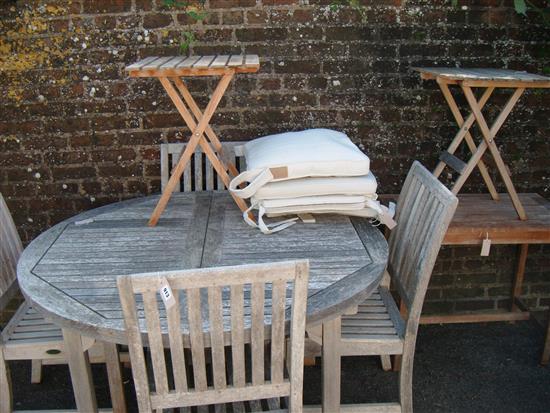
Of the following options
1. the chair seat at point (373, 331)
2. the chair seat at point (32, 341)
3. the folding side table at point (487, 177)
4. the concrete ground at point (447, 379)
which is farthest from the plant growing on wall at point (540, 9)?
the chair seat at point (32, 341)

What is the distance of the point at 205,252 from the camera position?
2328mm

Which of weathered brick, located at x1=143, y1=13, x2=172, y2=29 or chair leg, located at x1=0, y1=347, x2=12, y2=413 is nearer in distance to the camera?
chair leg, located at x1=0, y1=347, x2=12, y2=413

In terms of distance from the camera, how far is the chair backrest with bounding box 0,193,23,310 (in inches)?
98.3

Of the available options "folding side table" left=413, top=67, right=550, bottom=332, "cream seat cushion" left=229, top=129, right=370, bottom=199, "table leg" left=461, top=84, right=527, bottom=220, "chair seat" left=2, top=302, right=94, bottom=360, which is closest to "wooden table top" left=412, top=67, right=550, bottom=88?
"folding side table" left=413, top=67, right=550, bottom=332

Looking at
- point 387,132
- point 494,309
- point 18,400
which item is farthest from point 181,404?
point 494,309

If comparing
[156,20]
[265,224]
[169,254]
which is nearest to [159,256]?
[169,254]

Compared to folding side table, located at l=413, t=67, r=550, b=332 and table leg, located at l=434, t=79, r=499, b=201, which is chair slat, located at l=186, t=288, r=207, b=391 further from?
table leg, located at l=434, t=79, r=499, b=201

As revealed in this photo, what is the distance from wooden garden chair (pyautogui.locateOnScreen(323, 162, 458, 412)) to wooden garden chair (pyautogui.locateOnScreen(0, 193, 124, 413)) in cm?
106

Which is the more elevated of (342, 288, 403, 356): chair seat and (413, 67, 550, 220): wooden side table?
(413, 67, 550, 220): wooden side table

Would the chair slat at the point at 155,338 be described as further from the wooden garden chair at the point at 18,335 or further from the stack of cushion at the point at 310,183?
the stack of cushion at the point at 310,183

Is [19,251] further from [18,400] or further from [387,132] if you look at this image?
[387,132]

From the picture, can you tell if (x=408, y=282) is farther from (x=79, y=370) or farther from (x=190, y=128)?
(x=79, y=370)

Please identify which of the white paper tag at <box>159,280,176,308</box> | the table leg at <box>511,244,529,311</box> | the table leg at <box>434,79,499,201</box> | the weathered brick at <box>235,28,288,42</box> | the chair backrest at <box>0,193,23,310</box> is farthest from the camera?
the table leg at <box>511,244,529,311</box>

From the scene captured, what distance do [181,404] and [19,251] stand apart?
52.3 inches
